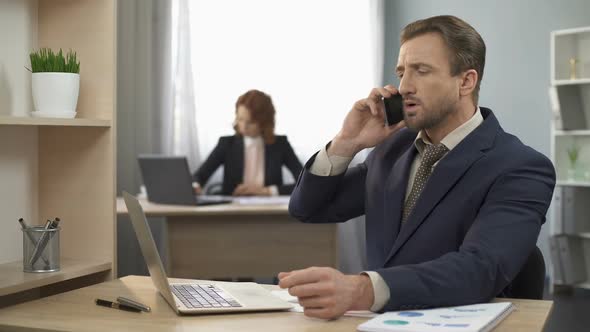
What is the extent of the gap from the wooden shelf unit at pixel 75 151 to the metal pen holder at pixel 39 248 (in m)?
0.10

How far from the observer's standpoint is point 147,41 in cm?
616

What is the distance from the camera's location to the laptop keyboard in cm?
176

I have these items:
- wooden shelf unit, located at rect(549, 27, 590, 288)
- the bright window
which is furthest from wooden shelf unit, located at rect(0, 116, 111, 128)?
wooden shelf unit, located at rect(549, 27, 590, 288)

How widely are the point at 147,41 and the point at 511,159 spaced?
4528 mm

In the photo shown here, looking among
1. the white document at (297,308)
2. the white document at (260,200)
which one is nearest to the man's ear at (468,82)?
the white document at (297,308)

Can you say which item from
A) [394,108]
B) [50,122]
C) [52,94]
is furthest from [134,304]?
[394,108]

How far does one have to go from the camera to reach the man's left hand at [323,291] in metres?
1.61

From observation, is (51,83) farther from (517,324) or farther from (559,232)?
(559,232)

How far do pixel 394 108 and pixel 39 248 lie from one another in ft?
3.23

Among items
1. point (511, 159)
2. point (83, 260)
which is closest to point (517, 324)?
point (511, 159)

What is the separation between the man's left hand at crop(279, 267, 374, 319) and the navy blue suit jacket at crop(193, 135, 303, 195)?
4.00 meters

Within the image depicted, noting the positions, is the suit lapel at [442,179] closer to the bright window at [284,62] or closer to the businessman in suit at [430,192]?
the businessman in suit at [430,192]

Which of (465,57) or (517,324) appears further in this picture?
(465,57)

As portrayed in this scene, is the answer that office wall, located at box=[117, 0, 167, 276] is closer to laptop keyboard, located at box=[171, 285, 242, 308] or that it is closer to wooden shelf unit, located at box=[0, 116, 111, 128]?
wooden shelf unit, located at box=[0, 116, 111, 128]
